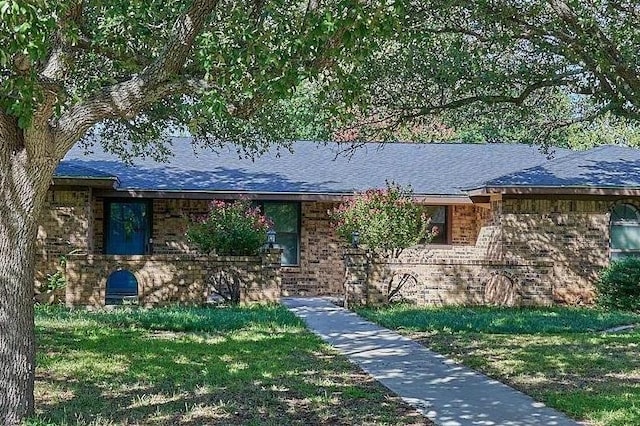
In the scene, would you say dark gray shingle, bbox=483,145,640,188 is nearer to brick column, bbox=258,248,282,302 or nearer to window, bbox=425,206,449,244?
window, bbox=425,206,449,244

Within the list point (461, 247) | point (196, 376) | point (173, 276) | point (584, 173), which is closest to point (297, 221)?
point (461, 247)

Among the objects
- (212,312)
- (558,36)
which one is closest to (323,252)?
(212,312)

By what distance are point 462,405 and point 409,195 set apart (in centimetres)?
1011

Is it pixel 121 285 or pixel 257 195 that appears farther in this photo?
pixel 121 285

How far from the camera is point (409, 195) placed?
56.3ft

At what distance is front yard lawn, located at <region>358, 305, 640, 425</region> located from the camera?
7559 mm

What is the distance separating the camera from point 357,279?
52.2 feet

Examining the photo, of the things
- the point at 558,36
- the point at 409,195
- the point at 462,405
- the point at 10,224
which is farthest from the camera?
the point at 409,195

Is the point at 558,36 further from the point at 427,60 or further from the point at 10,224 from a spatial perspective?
the point at 10,224

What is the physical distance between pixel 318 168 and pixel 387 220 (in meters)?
5.20

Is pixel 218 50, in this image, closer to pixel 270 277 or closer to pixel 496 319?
pixel 496 319

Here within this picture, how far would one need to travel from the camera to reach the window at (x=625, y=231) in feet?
60.4

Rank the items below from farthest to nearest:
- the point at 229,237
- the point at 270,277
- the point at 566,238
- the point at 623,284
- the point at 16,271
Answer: the point at 566,238 → the point at 623,284 → the point at 229,237 → the point at 270,277 → the point at 16,271

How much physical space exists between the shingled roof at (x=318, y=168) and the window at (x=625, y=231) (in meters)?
2.63
